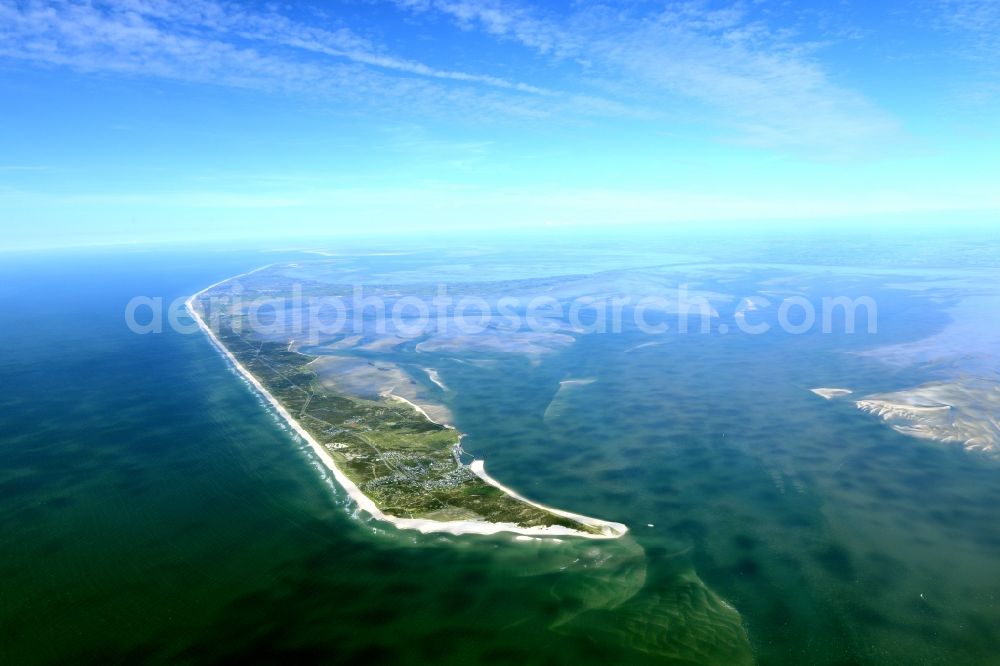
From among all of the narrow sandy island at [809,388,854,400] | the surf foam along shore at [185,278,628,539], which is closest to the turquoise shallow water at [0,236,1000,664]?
the surf foam along shore at [185,278,628,539]

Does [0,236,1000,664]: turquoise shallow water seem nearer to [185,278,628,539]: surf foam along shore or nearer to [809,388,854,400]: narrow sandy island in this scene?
[185,278,628,539]: surf foam along shore

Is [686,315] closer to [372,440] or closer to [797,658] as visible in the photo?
[372,440]

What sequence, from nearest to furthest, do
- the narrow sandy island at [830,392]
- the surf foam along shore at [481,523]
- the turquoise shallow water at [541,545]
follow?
the turquoise shallow water at [541,545] < the surf foam along shore at [481,523] < the narrow sandy island at [830,392]

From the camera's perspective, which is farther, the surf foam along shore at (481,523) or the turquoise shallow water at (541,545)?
the surf foam along shore at (481,523)

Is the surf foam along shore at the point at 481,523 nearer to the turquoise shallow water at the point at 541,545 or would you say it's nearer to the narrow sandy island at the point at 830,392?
the turquoise shallow water at the point at 541,545

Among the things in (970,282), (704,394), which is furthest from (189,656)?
(970,282)

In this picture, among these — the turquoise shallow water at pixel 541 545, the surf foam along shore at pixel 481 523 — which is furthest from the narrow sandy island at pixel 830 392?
the surf foam along shore at pixel 481 523

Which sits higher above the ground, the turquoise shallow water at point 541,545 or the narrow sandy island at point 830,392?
the narrow sandy island at point 830,392

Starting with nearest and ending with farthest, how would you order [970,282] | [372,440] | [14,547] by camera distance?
[14,547]
[372,440]
[970,282]
